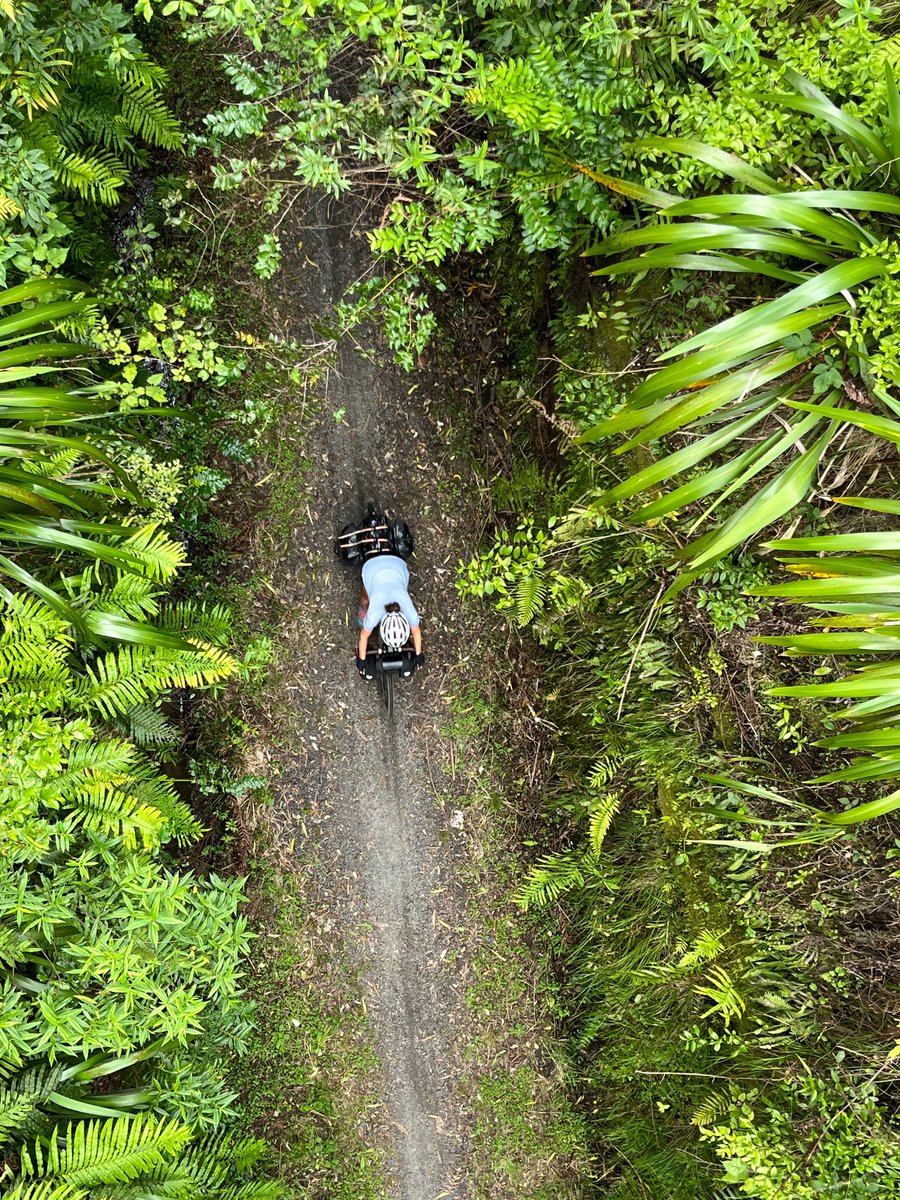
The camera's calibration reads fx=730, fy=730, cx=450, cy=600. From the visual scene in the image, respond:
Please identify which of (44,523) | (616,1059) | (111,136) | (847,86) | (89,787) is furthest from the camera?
(616,1059)

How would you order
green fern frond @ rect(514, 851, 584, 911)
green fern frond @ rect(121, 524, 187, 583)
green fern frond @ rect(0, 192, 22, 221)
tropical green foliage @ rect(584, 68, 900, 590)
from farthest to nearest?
green fern frond @ rect(514, 851, 584, 911), green fern frond @ rect(121, 524, 187, 583), green fern frond @ rect(0, 192, 22, 221), tropical green foliage @ rect(584, 68, 900, 590)

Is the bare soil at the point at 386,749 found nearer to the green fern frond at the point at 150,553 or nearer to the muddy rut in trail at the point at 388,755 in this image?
the muddy rut in trail at the point at 388,755

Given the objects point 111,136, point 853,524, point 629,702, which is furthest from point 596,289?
point 111,136

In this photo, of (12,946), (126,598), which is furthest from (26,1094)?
(126,598)

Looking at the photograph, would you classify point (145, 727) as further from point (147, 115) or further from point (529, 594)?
point (147, 115)

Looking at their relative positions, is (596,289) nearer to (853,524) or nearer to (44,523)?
(853,524)

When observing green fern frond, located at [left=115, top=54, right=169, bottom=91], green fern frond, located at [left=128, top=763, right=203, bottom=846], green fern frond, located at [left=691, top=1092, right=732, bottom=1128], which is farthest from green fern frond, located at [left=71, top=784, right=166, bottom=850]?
green fern frond, located at [left=115, top=54, right=169, bottom=91]

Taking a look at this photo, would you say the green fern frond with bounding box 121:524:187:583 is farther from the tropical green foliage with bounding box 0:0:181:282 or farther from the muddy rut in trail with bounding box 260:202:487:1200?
the tropical green foliage with bounding box 0:0:181:282
